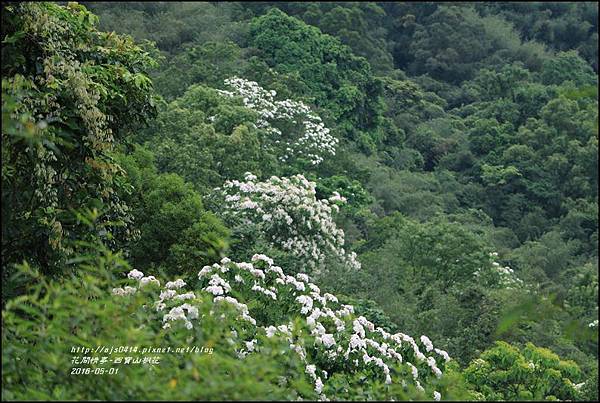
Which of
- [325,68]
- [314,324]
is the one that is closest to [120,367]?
[314,324]

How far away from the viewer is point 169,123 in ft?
54.3

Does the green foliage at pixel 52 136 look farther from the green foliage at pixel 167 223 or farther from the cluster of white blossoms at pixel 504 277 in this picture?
the cluster of white blossoms at pixel 504 277

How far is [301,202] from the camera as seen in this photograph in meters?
13.8

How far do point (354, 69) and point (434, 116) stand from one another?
4453 millimetres

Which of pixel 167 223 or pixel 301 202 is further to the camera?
pixel 301 202

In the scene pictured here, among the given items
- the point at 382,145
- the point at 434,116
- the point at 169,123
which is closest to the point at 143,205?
the point at 169,123

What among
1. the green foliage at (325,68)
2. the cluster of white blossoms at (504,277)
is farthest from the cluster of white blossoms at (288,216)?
the green foliage at (325,68)

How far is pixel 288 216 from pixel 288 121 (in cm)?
760

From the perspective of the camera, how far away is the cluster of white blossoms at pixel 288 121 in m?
20.0

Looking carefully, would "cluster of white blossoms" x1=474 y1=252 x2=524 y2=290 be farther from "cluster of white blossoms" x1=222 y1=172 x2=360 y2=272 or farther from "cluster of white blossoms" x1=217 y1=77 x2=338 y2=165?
"cluster of white blossoms" x1=217 y1=77 x2=338 y2=165

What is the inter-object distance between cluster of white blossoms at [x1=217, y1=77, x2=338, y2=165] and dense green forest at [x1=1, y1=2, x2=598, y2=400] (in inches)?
2.9

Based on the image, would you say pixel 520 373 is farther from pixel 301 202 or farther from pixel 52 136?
pixel 301 202

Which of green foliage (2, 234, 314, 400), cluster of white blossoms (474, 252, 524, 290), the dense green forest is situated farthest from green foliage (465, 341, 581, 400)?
cluster of white blossoms (474, 252, 524, 290)

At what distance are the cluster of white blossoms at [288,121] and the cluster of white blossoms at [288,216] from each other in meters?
5.66
